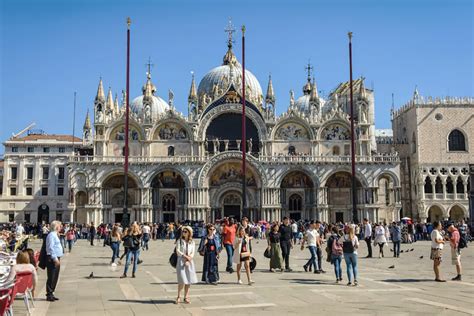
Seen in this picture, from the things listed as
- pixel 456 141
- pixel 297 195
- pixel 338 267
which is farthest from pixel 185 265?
pixel 456 141

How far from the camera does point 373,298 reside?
42.1ft

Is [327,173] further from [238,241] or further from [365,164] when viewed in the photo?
[238,241]

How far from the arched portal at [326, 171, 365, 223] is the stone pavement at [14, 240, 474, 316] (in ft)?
122

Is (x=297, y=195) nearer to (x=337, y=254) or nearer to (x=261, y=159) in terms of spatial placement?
(x=261, y=159)

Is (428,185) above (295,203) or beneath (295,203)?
above

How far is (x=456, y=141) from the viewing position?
2410 inches

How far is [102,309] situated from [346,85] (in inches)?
2610

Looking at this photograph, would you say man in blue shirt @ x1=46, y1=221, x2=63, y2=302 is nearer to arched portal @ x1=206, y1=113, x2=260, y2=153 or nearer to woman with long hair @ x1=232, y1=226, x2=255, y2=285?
woman with long hair @ x1=232, y1=226, x2=255, y2=285

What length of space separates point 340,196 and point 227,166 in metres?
12.2

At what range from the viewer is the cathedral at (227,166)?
179 ft

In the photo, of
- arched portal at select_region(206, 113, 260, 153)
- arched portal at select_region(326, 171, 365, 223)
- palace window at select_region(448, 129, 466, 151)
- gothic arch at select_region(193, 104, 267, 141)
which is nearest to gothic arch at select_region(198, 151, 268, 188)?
arched portal at select_region(206, 113, 260, 153)

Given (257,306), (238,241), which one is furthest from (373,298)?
(238,241)

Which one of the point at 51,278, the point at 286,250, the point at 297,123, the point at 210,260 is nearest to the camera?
the point at 51,278

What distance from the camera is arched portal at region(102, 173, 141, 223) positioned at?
5509cm
